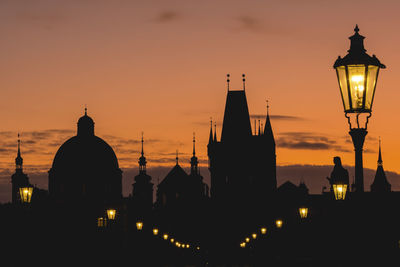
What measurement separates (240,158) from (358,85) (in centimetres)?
17767

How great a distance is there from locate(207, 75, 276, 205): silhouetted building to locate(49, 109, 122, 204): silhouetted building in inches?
1224

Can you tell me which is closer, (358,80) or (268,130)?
(358,80)

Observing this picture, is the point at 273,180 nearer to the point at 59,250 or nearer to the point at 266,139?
the point at 266,139

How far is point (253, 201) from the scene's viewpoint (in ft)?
621

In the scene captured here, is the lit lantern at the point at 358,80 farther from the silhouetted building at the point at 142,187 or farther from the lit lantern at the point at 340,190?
the silhouetted building at the point at 142,187

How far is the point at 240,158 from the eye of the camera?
190125 mm

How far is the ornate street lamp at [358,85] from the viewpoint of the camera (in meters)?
12.7

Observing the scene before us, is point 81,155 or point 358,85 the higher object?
point 81,155

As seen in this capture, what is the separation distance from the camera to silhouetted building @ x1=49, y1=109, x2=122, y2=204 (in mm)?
160875

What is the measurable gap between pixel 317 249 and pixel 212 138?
3960 inches

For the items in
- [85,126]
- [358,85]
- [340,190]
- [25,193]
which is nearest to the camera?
[358,85]

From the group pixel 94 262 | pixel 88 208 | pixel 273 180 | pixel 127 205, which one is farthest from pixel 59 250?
pixel 273 180

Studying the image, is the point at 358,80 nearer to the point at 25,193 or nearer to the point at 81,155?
the point at 25,193

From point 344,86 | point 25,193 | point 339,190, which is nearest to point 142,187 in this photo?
point 25,193
